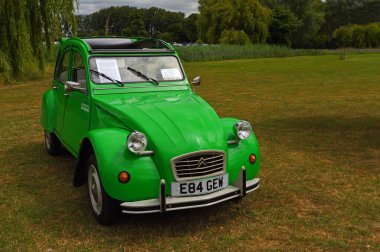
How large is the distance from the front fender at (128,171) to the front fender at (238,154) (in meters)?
0.85

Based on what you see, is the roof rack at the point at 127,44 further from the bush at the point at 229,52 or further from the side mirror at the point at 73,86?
the bush at the point at 229,52

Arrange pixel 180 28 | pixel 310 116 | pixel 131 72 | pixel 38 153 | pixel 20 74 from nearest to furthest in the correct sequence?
pixel 131 72
pixel 38 153
pixel 310 116
pixel 20 74
pixel 180 28

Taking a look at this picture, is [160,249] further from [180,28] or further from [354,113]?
[180,28]

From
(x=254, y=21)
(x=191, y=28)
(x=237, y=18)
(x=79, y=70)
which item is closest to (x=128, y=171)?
(x=79, y=70)

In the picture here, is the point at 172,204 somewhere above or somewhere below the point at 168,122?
below

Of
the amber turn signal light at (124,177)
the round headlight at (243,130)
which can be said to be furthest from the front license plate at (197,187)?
the round headlight at (243,130)

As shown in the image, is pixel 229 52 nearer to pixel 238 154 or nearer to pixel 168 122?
pixel 238 154

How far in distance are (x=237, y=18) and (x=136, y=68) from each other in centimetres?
5287

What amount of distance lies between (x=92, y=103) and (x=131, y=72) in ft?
2.48

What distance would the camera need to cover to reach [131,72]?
18.1 ft

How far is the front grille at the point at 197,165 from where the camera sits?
4.07 meters

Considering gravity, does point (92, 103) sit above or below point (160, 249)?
above

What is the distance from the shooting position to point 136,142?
13.4 ft

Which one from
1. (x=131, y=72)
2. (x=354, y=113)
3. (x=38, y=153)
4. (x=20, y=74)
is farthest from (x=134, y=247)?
(x=20, y=74)
